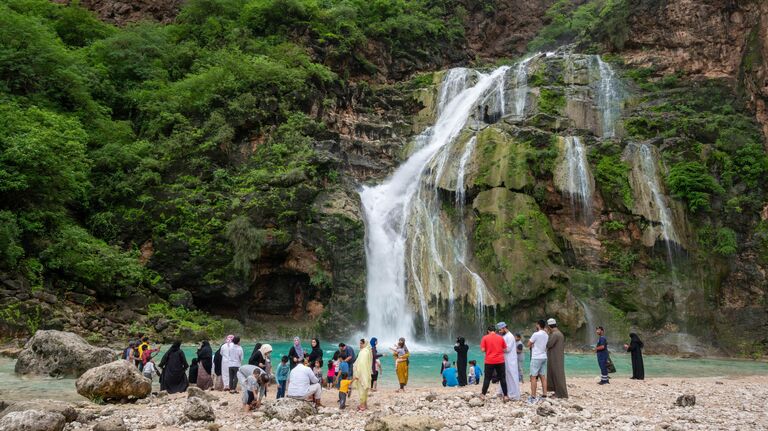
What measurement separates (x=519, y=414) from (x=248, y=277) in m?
19.8

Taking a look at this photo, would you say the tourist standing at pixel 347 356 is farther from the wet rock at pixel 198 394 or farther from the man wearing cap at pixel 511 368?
the man wearing cap at pixel 511 368

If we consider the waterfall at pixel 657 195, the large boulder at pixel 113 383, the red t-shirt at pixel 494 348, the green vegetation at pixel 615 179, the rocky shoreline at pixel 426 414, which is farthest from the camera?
the green vegetation at pixel 615 179

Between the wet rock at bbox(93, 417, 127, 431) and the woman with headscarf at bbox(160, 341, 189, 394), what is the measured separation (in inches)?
153

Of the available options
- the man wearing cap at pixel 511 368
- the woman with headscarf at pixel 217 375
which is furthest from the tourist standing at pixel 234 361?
the man wearing cap at pixel 511 368

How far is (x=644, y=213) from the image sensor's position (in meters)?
27.9

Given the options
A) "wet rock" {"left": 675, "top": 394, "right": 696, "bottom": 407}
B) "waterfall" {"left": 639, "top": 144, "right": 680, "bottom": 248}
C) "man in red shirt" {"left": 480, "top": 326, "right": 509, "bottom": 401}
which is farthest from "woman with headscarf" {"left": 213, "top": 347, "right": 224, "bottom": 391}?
"waterfall" {"left": 639, "top": 144, "right": 680, "bottom": 248}

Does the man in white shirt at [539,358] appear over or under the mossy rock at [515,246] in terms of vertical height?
under

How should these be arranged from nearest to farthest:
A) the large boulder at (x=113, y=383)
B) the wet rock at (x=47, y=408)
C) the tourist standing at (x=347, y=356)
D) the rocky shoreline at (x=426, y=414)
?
the wet rock at (x=47, y=408) < the rocky shoreline at (x=426, y=414) < the large boulder at (x=113, y=383) < the tourist standing at (x=347, y=356)

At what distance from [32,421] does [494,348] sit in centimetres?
762

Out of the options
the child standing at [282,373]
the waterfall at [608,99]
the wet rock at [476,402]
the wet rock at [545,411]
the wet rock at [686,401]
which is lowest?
the wet rock at [686,401]

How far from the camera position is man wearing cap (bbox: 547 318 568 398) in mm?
10602

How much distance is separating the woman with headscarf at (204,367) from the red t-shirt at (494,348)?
6.46 metres

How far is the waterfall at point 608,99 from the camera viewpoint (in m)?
34.3

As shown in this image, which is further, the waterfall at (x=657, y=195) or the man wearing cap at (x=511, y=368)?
the waterfall at (x=657, y=195)
